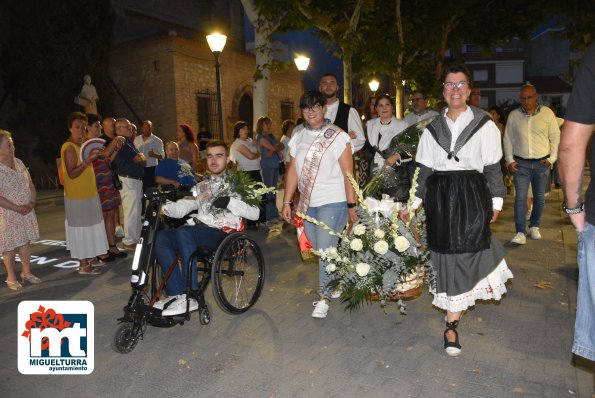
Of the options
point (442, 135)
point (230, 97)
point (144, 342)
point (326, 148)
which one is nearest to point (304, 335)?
point (144, 342)

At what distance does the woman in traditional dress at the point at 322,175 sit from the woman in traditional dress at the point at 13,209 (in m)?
3.35

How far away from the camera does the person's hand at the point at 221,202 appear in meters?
4.71

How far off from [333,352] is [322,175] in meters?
1.62

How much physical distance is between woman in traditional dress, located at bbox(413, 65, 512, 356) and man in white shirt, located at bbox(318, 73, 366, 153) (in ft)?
6.22

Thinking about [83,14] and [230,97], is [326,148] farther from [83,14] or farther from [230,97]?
[230,97]

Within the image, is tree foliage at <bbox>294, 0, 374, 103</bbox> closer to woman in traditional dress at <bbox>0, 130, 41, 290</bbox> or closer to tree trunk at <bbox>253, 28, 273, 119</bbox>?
tree trunk at <bbox>253, 28, 273, 119</bbox>

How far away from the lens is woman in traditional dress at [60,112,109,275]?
630 centimetres

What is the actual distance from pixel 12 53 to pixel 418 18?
16.0m

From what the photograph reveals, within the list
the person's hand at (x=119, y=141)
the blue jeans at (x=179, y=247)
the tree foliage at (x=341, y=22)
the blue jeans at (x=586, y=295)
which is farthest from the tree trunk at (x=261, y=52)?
the blue jeans at (x=586, y=295)

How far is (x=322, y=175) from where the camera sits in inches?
185

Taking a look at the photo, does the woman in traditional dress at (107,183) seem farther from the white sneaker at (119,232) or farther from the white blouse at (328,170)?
the white blouse at (328,170)

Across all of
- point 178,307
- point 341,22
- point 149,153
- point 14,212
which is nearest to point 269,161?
point 149,153

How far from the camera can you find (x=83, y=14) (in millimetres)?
→ 18969

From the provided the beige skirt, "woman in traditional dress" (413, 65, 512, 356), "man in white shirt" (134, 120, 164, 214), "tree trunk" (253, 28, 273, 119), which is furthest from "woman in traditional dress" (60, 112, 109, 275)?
"tree trunk" (253, 28, 273, 119)
